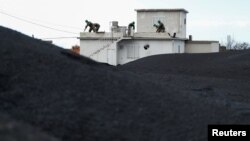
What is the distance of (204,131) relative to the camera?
187 inches

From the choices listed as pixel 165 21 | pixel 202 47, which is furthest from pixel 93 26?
pixel 202 47

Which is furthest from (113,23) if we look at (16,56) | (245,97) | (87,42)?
(16,56)

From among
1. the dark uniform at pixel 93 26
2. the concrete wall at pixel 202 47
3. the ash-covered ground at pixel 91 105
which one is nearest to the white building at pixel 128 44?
the concrete wall at pixel 202 47

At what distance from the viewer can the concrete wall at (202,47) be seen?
36.8m

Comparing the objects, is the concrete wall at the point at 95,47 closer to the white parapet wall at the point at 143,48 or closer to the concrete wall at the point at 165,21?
the white parapet wall at the point at 143,48

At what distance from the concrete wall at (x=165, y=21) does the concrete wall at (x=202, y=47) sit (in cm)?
108

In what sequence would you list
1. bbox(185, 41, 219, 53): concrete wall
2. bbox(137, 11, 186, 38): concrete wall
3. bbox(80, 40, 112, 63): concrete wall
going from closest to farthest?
bbox(80, 40, 112, 63): concrete wall < bbox(185, 41, 219, 53): concrete wall < bbox(137, 11, 186, 38): concrete wall

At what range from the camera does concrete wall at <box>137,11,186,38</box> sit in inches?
1494

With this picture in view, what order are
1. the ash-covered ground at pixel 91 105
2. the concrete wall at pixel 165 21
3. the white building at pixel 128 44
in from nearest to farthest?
the ash-covered ground at pixel 91 105 → the white building at pixel 128 44 → the concrete wall at pixel 165 21

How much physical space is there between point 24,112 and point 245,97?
493cm

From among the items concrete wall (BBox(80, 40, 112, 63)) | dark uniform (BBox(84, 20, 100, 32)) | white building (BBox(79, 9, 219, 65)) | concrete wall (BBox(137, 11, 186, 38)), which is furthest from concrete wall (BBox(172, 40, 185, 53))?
dark uniform (BBox(84, 20, 100, 32))

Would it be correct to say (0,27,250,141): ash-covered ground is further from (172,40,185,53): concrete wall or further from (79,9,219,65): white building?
(172,40,185,53): concrete wall

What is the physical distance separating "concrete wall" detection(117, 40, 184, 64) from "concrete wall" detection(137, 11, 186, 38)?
2702mm

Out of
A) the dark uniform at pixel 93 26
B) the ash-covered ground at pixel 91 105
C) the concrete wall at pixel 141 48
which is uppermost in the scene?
the dark uniform at pixel 93 26
